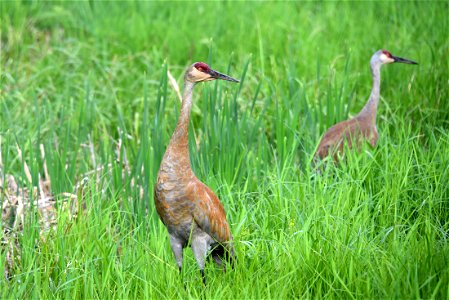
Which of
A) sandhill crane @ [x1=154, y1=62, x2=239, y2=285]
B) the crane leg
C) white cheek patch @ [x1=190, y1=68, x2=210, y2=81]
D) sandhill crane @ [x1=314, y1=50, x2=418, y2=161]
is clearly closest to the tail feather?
sandhill crane @ [x1=154, y1=62, x2=239, y2=285]

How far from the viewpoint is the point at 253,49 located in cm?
818

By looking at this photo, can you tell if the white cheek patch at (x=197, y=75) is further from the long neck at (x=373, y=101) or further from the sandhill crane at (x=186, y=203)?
the long neck at (x=373, y=101)

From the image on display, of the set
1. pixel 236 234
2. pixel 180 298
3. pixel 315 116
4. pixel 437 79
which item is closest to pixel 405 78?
pixel 437 79

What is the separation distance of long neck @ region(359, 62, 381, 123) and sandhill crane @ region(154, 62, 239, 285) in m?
2.03

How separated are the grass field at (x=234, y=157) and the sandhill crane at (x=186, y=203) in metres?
0.11

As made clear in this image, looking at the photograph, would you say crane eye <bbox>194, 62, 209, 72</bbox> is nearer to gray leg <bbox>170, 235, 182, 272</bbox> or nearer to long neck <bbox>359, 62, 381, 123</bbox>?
gray leg <bbox>170, 235, 182, 272</bbox>

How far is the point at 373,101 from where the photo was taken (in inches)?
251

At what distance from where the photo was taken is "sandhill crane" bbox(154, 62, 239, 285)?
171 inches

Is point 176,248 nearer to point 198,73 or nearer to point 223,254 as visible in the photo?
point 223,254

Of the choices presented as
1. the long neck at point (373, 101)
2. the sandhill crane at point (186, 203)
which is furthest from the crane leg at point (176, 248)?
the long neck at point (373, 101)

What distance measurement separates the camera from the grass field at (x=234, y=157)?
4.04 m

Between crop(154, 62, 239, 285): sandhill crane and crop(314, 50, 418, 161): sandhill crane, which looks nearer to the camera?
crop(154, 62, 239, 285): sandhill crane

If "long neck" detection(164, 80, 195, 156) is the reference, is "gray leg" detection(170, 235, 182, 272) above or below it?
below

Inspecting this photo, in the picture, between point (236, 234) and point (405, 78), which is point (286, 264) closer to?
point (236, 234)
